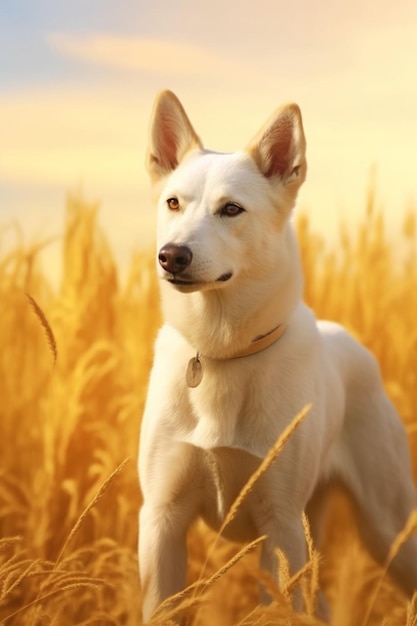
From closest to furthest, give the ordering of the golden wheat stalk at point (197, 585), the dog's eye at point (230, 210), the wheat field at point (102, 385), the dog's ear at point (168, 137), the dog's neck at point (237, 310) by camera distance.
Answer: the golden wheat stalk at point (197, 585)
the dog's eye at point (230, 210)
the dog's neck at point (237, 310)
the dog's ear at point (168, 137)
the wheat field at point (102, 385)

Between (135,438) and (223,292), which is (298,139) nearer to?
(223,292)

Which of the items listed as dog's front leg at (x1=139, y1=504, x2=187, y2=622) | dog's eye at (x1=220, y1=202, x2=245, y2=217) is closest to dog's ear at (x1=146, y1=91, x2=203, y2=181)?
dog's eye at (x1=220, y1=202, x2=245, y2=217)

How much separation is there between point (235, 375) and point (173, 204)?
0.62m

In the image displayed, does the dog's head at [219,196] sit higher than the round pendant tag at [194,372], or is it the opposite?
the dog's head at [219,196]

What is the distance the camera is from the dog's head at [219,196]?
2.95m

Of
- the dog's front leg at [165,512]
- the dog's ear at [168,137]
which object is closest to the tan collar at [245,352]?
the dog's front leg at [165,512]

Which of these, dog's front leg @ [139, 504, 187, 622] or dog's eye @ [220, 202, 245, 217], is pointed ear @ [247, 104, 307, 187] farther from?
dog's front leg @ [139, 504, 187, 622]

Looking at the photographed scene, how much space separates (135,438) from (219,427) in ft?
3.74

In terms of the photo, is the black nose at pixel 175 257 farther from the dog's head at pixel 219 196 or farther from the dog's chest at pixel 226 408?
the dog's chest at pixel 226 408

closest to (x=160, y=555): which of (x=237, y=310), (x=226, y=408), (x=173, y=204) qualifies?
(x=226, y=408)

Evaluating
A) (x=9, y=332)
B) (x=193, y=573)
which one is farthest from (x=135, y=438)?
(x=9, y=332)

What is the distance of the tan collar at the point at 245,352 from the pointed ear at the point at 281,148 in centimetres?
54

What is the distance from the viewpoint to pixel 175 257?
2.85 meters

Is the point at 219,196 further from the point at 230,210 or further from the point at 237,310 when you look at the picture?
the point at 237,310
